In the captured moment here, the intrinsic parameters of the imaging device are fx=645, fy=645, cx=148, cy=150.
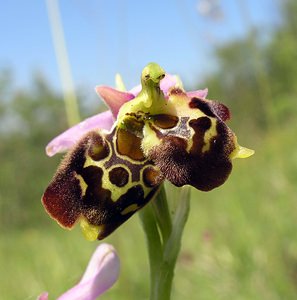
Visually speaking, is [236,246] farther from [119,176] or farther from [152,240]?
[119,176]

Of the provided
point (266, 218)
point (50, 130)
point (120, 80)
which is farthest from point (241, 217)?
point (50, 130)

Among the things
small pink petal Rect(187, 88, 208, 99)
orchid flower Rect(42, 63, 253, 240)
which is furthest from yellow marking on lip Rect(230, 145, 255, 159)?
small pink petal Rect(187, 88, 208, 99)

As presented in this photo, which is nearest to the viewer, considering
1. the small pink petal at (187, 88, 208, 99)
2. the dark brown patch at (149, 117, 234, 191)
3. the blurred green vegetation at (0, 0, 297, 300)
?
the dark brown patch at (149, 117, 234, 191)

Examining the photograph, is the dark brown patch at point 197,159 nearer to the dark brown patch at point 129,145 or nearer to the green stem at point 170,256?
the dark brown patch at point 129,145

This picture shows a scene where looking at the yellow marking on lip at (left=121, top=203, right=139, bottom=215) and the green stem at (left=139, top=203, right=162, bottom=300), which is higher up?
the yellow marking on lip at (left=121, top=203, right=139, bottom=215)

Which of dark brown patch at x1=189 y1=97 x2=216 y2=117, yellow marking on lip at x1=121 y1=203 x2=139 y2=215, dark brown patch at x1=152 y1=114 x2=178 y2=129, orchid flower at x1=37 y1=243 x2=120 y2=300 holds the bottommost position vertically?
orchid flower at x1=37 y1=243 x2=120 y2=300

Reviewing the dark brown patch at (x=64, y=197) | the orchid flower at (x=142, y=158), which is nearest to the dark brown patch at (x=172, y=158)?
the orchid flower at (x=142, y=158)

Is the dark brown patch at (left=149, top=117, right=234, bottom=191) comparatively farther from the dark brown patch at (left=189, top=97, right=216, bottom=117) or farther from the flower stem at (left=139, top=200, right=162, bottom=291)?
the flower stem at (left=139, top=200, right=162, bottom=291)

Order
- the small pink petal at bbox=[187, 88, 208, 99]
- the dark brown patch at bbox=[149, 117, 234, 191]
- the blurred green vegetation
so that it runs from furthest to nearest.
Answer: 1. the blurred green vegetation
2. the small pink petal at bbox=[187, 88, 208, 99]
3. the dark brown patch at bbox=[149, 117, 234, 191]
